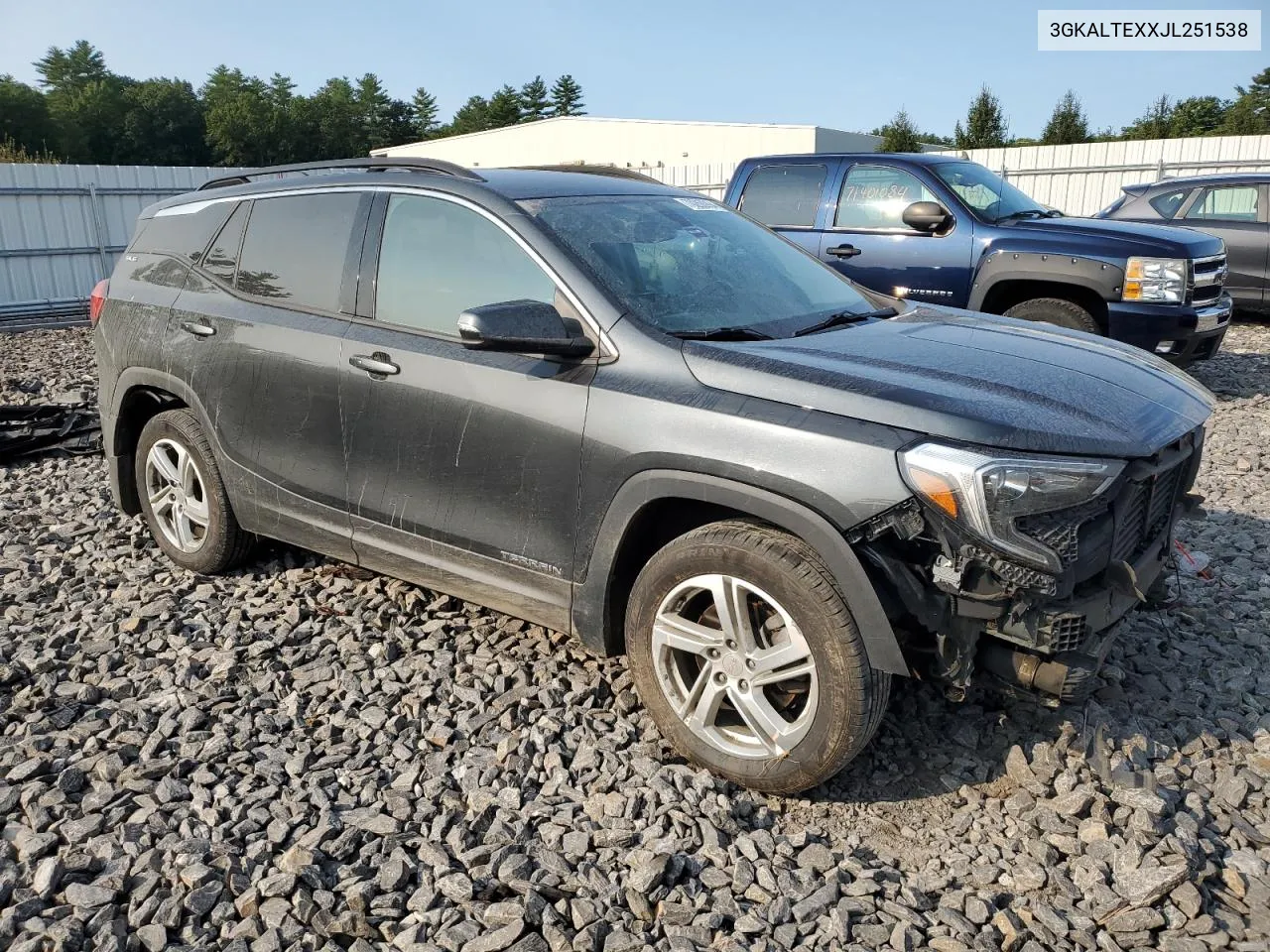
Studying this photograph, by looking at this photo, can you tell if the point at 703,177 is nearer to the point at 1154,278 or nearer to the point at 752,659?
the point at 1154,278

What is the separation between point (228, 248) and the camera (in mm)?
4555

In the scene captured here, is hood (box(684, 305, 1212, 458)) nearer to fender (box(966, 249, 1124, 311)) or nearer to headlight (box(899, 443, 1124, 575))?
headlight (box(899, 443, 1124, 575))

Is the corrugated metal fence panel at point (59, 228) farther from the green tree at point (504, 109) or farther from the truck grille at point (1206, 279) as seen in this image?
the green tree at point (504, 109)

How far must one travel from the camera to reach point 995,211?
8.33 m

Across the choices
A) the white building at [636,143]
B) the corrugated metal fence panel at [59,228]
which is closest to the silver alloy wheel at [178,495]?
the corrugated metal fence panel at [59,228]

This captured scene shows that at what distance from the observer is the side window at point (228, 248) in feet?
14.8

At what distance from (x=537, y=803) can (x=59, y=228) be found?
17.4 m

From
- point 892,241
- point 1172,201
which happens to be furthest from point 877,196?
point 1172,201

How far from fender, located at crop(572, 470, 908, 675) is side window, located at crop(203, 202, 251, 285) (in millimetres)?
2385

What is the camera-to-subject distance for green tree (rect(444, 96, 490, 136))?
10069cm

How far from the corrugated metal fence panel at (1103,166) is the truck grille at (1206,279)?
9.20m

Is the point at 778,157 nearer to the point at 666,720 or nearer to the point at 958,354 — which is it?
the point at 958,354

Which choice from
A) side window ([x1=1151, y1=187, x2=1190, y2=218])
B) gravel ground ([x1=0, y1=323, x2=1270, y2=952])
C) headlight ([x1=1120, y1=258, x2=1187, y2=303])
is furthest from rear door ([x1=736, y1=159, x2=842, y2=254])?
side window ([x1=1151, y1=187, x2=1190, y2=218])

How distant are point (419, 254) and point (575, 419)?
3.49ft
